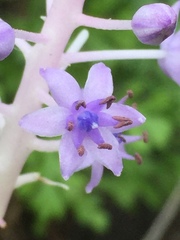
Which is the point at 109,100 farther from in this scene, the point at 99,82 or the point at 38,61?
the point at 38,61

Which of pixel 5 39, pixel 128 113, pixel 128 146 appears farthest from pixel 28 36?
pixel 128 146

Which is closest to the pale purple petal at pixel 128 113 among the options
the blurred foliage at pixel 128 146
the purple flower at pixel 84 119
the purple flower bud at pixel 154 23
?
the purple flower at pixel 84 119

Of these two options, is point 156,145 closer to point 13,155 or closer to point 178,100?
point 178,100

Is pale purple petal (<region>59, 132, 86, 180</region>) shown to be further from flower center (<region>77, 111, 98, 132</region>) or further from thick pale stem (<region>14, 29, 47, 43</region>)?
thick pale stem (<region>14, 29, 47, 43</region>)

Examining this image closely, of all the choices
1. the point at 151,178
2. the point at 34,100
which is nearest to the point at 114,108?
the point at 34,100

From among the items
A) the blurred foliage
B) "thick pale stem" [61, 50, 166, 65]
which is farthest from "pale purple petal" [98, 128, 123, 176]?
the blurred foliage

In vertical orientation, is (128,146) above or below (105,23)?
below

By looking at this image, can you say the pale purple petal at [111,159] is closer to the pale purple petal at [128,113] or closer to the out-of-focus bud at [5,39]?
the pale purple petal at [128,113]
